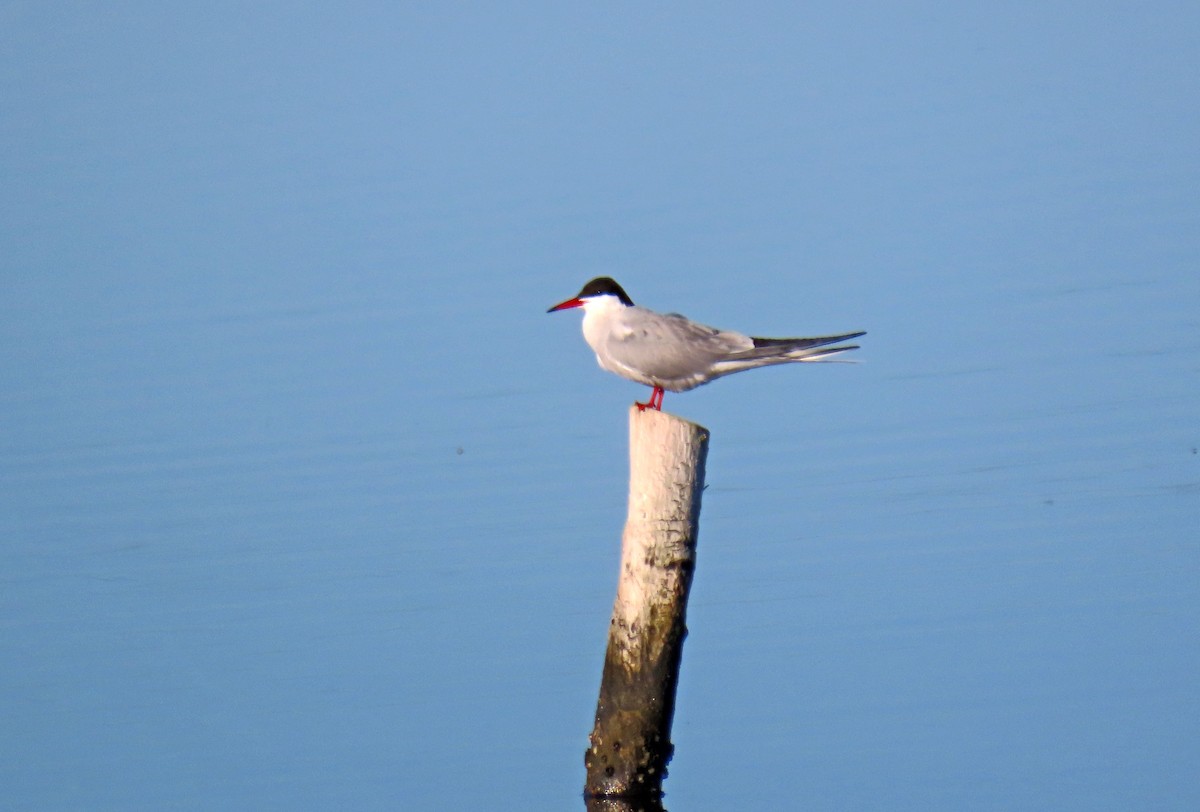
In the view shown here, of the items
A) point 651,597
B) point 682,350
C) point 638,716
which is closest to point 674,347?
point 682,350

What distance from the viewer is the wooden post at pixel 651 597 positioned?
136 inches

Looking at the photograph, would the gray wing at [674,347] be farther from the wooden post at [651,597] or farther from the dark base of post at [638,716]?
the dark base of post at [638,716]

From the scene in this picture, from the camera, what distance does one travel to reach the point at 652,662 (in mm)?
3504

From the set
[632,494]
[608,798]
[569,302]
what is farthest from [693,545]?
[569,302]

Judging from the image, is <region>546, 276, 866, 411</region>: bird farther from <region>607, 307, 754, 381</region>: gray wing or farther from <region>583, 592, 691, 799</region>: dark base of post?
<region>583, 592, 691, 799</region>: dark base of post

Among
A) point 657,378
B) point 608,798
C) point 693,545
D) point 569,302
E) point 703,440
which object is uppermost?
point 569,302

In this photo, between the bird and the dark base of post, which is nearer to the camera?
the dark base of post

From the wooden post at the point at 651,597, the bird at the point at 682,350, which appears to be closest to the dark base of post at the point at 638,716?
the wooden post at the point at 651,597

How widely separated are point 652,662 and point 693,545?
321mm

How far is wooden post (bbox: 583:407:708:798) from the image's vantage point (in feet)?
11.3

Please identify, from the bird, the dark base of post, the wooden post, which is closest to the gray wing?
the bird

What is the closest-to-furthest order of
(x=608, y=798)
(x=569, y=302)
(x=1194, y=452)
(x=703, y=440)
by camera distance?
(x=703, y=440) < (x=608, y=798) < (x=569, y=302) < (x=1194, y=452)

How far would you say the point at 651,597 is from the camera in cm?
350

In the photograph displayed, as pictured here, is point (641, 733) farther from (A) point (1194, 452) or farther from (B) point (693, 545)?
(A) point (1194, 452)
